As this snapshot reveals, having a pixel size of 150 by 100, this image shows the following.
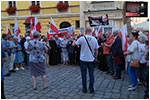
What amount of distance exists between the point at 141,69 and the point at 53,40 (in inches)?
241

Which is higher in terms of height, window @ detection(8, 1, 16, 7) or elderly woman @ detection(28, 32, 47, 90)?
window @ detection(8, 1, 16, 7)

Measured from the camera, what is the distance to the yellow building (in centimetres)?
2111

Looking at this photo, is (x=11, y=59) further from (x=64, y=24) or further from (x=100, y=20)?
(x=64, y=24)

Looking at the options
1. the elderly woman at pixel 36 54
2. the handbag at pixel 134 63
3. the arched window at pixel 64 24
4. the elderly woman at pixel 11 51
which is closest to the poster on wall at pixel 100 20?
the elderly woman at pixel 11 51

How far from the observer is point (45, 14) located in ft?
71.6

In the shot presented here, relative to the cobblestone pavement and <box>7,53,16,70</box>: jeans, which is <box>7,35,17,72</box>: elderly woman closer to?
<box>7,53,16,70</box>: jeans

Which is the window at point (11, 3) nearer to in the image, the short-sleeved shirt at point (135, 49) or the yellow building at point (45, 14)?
the yellow building at point (45, 14)

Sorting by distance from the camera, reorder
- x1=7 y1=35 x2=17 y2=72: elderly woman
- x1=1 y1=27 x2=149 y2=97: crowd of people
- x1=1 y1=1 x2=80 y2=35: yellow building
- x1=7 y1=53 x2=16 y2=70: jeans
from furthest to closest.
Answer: x1=1 y1=1 x2=80 y2=35: yellow building → x1=7 y1=53 x2=16 y2=70: jeans → x1=7 y1=35 x2=17 y2=72: elderly woman → x1=1 y1=27 x2=149 y2=97: crowd of people

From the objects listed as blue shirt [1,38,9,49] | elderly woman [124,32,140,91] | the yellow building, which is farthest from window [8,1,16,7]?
elderly woman [124,32,140,91]

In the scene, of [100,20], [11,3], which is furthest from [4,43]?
[11,3]

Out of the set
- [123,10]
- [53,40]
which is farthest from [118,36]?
[123,10]

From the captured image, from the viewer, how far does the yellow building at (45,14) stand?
21.1 m

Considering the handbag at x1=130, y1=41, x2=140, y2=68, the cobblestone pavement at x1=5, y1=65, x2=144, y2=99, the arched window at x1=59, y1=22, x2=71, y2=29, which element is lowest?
the cobblestone pavement at x1=5, y1=65, x2=144, y2=99

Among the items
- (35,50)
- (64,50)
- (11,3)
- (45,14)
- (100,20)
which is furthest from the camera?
(11,3)
